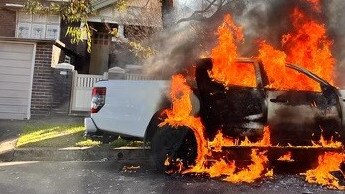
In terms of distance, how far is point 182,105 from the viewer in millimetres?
5875

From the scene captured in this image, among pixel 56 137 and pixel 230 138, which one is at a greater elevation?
pixel 230 138

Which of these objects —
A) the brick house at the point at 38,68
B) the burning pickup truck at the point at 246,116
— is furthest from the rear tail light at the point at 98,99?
the brick house at the point at 38,68

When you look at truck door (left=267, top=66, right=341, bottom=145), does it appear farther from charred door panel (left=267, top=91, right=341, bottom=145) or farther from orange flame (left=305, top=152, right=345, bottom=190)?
orange flame (left=305, top=152, right=345, bottom=190)

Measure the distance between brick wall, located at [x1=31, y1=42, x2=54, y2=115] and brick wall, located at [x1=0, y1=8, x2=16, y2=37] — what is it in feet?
19.7

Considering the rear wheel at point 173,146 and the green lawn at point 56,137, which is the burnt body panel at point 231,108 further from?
the green lawn at point 56,137

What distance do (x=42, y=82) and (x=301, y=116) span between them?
860 centimetres

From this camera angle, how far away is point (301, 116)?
596 centimetres

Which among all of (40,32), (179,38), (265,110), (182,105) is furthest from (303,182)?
(40,32)

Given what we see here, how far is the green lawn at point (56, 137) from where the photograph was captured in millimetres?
7645

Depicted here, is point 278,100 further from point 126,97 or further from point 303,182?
point 126,97

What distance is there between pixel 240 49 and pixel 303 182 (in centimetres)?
404

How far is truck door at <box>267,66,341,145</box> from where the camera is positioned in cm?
592

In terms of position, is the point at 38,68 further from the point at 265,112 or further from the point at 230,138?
the point at 265,112

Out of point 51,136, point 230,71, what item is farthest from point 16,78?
point 230,71
